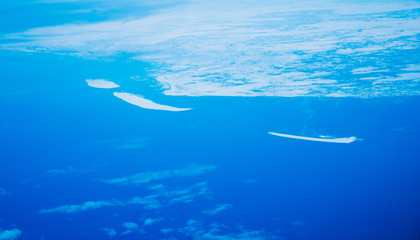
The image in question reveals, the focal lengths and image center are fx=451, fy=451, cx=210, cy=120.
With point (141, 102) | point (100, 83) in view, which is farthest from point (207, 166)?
point (100, 83)

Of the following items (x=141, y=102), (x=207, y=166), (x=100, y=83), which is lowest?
(x=207, y=166)

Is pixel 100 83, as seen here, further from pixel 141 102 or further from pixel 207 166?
pixel 207 166

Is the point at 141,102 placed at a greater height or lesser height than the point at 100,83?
lesser

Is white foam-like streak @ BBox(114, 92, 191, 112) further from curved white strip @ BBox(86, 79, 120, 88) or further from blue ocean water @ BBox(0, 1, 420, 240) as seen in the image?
curved white strip @ BBox(86, 79, 120, 88)

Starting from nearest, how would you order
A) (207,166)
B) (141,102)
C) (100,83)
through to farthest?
1. (207,166)
2. (141,102)
3. (100,83)

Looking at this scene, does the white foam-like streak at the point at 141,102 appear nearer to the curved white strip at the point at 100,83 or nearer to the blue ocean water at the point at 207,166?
the blue ocean water at the point at 207,166

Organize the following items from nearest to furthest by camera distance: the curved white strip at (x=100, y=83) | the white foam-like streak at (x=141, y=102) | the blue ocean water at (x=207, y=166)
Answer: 1. the blue ocean water at (x=207, y=166)
2. the white foam-like streak at (x=141, y=102)
3. the curved white strip at (x=100, y=83)


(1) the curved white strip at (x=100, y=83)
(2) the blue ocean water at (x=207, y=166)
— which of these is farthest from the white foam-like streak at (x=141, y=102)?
(1) the curved white strip at (x=100, y=83)
